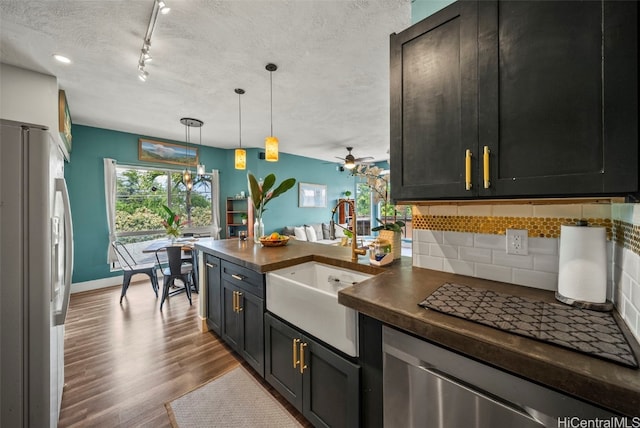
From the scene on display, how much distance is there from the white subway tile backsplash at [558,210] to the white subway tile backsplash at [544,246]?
11 cm

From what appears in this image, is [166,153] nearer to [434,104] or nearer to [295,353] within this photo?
[295,353]

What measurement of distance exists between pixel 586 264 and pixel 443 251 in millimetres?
571

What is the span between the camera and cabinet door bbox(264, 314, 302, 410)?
1453mm

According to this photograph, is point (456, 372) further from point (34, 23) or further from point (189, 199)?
point (189, 199)

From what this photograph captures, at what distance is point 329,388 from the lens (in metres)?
1.28

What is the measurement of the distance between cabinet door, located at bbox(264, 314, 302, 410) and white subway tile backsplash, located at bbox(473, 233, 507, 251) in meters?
1.10

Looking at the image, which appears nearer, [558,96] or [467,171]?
[558,96]

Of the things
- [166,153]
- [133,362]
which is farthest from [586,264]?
[166,153]

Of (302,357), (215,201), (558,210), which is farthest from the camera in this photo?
(215,201)

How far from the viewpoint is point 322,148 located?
19.1ft

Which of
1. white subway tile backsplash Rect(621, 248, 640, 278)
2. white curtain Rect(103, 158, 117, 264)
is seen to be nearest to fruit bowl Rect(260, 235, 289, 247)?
white subway tile backsplash Rect(621, 248, 640, 278)

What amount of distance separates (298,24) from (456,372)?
2.29 m

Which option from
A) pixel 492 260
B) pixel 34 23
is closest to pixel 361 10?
pixel 492 260

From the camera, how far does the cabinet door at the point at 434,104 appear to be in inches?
38.2
